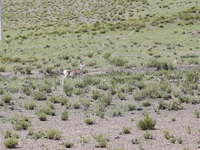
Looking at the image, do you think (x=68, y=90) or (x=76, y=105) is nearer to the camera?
(x=76, y=105)

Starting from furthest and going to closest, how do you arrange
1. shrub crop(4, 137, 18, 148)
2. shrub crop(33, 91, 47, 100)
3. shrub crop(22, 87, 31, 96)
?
shrub crop(22, 87, 31, 96), shrub crop(33, 91, 47, 100), shrub crop(4, 137, 18, 148)

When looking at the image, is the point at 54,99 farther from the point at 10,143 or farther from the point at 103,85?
the point at 10,143

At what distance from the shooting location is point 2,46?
3609cm

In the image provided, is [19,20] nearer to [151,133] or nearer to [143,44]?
[143,44]

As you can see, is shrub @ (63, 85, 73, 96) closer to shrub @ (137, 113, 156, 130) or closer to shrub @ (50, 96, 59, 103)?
shrub @ (50, 96, 59, 103)

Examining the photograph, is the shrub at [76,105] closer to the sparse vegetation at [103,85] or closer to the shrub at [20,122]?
the sparse vegetation at [103,85]

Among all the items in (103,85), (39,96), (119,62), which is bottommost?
(119,62)

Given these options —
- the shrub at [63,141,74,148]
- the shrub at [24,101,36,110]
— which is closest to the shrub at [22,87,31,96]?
the shrub at [24,101,36,110]

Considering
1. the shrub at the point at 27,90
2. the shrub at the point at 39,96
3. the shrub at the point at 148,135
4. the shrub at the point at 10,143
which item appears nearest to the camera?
the shrub at the point at 10,143

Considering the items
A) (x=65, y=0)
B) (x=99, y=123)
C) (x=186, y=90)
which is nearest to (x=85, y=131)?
(x=99, y=123)

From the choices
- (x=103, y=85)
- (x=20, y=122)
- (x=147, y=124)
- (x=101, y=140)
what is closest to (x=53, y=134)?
(x=101, y=140)

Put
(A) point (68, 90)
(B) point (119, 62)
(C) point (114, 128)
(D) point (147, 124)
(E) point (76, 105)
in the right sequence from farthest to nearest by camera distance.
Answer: (B) point (119, 62) → (A) point (68, 90) → (E) point (76, 105) → (C) point (114, 128) → (D) point (147, 124)

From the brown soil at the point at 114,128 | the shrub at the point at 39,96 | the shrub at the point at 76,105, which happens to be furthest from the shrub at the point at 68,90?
the shrub at the point at 76,105

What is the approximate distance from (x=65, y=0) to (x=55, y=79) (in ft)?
201
